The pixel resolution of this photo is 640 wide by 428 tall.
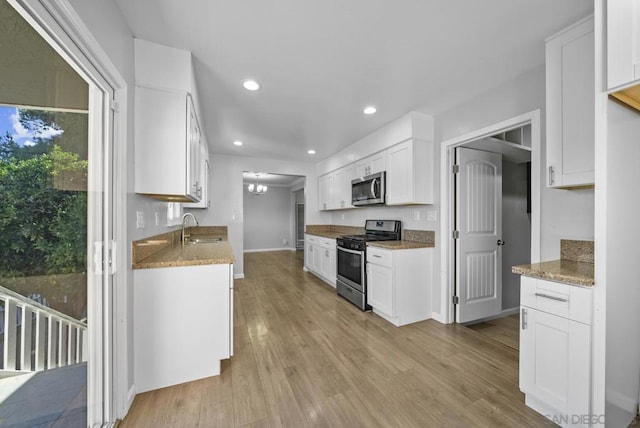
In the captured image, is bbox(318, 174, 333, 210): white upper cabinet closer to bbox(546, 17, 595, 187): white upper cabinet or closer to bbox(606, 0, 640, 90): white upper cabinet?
bbox(546, 17, 595, 187): white upper cabinet

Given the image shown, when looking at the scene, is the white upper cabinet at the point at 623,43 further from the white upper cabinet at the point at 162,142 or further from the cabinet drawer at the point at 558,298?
the white upper cabinet at the point at 162,142

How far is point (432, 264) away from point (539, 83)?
6.58 feet

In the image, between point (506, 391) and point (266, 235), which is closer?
point (506, 391)

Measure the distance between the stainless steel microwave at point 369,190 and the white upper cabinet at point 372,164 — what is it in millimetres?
88

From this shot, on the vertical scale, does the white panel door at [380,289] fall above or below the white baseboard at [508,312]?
above

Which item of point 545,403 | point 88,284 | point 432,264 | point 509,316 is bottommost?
point 509,316

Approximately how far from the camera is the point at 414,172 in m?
2.84

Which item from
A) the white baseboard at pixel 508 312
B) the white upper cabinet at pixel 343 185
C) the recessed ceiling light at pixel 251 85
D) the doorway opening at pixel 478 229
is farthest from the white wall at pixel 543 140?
the recessed ceiling light at pixel 251 85

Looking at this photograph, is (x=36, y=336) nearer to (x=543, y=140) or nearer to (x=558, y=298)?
(x=558, y=298)

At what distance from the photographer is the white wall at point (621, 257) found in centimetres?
116

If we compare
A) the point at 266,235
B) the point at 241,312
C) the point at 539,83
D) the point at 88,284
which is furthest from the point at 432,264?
the point at 266,235

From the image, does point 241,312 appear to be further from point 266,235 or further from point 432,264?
point 266,235

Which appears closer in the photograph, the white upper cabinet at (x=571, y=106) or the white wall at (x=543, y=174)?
the white upper cabinet at (x=571, y=106)

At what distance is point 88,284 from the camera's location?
4.25 ft
